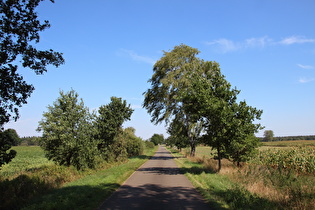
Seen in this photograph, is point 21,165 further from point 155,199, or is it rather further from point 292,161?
point 292,161

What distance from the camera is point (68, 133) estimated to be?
1806 centimetres

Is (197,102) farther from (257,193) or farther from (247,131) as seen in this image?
(257,193)

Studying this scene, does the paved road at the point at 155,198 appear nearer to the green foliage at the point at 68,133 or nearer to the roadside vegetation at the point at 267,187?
the roadside vegetation at the point at 267,187

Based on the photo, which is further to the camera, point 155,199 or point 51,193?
point 51,193

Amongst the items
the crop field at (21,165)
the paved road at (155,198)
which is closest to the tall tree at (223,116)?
the paved road at (155,198)

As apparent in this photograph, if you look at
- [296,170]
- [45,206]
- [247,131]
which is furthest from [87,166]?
[296,170]

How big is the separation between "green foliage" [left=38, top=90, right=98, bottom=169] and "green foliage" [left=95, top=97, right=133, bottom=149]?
6526mm

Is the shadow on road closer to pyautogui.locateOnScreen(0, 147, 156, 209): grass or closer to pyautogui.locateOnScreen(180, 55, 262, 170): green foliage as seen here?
pyautogui.locateOnScreen(0, 147, 156, 209): grass

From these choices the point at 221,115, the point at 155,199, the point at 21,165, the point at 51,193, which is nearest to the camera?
the point at 155,199

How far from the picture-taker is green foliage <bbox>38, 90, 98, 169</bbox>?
1748 cm

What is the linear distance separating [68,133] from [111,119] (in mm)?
9524

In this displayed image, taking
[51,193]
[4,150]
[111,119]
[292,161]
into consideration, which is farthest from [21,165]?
[292,161]

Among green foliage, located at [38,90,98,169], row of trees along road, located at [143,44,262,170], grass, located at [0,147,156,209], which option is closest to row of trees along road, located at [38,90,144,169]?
green foliage, located at [38,90,98,169]

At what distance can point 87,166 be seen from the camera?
19.5 metres
